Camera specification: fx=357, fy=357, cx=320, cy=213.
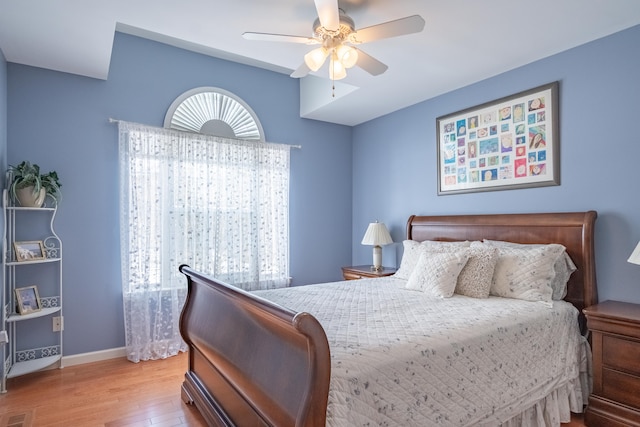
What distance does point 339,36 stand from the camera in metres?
2.08

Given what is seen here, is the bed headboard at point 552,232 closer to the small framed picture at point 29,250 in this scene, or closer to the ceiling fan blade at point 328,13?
the ceiling fan blade at point 328,13

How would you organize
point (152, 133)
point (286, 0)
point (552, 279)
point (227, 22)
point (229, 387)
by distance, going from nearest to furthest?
point (229, 387) < point (286, 0) < point (227, 22) < point (552, 279) < point (152, 133)

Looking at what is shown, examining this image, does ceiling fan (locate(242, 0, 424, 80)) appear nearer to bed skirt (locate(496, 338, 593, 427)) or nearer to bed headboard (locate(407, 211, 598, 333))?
bed headboard (locate(407, 211, 598, 333))

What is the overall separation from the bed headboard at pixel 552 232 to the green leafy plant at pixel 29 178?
3.42 metres

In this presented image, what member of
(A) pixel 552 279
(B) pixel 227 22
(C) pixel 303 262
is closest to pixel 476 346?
(A) pixel 552 279

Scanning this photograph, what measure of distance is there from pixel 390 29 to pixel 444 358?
1694 millimetres

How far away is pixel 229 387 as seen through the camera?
6.34ft

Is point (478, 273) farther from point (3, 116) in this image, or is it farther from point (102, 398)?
point (3, 116)

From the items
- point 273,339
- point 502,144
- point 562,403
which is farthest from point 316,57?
point 562,403

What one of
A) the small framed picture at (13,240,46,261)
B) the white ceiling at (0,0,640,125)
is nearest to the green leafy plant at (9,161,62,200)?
the small framed picture at (13,240,46,261)

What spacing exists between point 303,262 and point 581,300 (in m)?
2.76

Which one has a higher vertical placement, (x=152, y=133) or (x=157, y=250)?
(x=152, y=133)

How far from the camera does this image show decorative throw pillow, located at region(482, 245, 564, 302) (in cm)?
239

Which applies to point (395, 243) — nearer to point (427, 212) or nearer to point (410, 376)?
point (427, 212)
